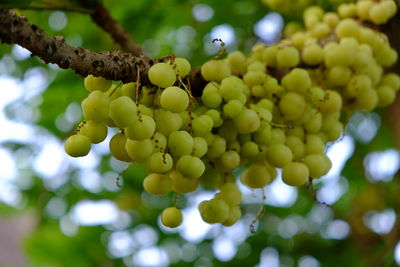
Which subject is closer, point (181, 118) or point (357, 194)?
point (181, 118)

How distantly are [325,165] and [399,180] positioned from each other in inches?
41.5

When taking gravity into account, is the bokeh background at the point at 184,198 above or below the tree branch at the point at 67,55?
above

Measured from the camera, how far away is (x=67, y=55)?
73 centimetres

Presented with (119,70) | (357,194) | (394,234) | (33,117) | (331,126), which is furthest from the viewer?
(357,194)

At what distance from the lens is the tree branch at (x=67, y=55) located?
650 mm

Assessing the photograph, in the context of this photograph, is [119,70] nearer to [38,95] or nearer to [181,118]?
[181,118]

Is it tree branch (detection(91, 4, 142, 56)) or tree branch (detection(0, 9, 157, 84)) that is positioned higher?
tree branch (detection(91, 4, 142, 56))

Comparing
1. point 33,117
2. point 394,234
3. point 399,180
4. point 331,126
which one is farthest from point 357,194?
point 33,117

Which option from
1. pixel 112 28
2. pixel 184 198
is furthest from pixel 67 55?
pixel 184 198

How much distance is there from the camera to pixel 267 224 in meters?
2.33

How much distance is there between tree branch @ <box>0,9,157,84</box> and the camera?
0.65 m

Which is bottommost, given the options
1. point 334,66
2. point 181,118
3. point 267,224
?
point 181,118

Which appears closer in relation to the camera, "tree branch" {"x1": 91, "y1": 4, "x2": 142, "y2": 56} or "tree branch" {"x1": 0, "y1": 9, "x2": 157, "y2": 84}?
"tree branch" {"x1": 0, "y1": 9, "x2": 157, "y2": 84}

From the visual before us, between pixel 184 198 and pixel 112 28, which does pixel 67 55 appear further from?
pixel 184 198
